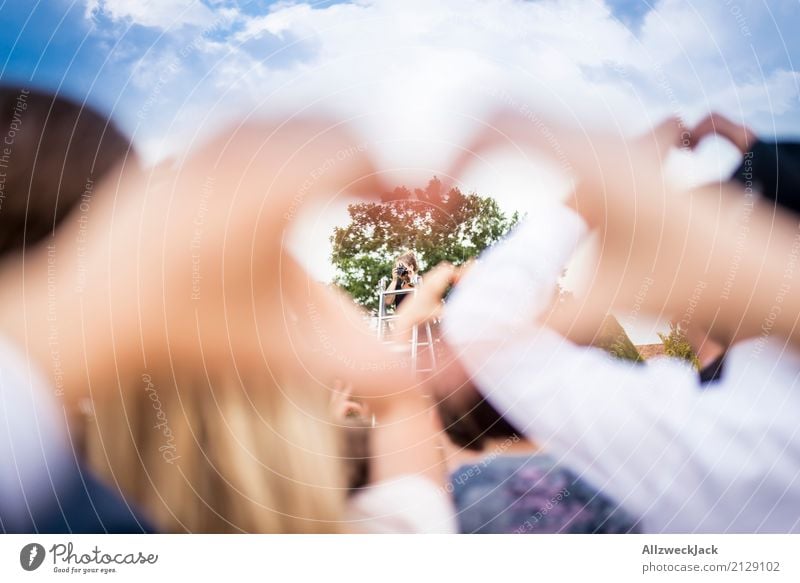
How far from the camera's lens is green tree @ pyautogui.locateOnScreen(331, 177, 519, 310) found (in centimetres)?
236

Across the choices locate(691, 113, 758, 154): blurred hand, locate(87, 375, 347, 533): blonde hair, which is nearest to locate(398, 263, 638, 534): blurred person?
locate(87, 375, 347, 533): blonde hair

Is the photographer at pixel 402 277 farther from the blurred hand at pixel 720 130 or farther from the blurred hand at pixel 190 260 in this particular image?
the blurred hand at pixel 720 130

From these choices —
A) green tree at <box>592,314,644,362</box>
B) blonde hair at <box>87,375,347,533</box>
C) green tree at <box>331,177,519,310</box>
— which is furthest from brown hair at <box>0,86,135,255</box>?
green tree at <box>592,314,644,362</box>

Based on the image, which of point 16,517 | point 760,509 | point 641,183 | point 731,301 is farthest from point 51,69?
point 760,509

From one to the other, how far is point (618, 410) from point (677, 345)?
0.86 feet

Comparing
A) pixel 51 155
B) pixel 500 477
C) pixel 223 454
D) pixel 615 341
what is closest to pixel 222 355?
pixel 223 454

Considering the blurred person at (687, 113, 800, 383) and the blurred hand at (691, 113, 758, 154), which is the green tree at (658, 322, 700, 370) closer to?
the blurred person at (687, 113, 800, 383)

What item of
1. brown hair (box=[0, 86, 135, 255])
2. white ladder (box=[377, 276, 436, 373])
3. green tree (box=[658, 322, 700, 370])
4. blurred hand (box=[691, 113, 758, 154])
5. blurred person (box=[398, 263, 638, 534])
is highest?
brown hair (box=[0, 86, 135, 255])

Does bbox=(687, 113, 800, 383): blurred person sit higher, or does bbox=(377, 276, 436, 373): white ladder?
bbox=(687, 113, 800, 383): blurred person

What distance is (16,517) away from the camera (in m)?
2.32

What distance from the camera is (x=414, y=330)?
7.72ft

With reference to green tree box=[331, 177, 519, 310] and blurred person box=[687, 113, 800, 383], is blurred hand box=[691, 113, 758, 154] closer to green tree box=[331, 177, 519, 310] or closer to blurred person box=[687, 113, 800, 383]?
blurred person box=[687, 113, 800, 383]

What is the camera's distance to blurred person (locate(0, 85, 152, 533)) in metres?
2.30
